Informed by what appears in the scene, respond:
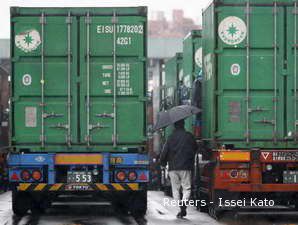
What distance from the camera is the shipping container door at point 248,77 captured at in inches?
611

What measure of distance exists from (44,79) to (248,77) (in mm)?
3498

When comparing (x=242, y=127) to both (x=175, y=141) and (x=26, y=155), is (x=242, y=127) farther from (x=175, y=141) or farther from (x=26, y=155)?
(x=26, y=155)

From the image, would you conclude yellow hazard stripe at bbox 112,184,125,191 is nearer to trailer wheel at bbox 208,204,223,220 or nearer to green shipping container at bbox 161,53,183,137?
trailer wheel at bbox 208,204,223,220

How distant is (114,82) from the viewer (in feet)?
51.5

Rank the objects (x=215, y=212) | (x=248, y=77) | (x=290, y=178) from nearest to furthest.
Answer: (x=290, y=178) < (x=248, y=77) < (x=215, y=212)

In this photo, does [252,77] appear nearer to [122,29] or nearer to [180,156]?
[180,156]

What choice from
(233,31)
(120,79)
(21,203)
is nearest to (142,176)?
(120,79)

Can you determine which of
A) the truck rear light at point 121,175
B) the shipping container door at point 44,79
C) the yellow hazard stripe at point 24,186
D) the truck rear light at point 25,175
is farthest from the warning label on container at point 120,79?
the yellow hazard stripe at point 24,186

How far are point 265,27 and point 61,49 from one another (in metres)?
3.53

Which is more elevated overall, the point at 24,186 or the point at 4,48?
the point at 4,48

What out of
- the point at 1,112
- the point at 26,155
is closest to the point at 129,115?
the point at 26,155

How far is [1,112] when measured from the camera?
25.7m

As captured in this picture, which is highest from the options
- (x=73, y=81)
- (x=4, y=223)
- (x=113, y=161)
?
(x=73, y=81)

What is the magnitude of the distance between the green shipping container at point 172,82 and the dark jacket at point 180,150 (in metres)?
5.97
